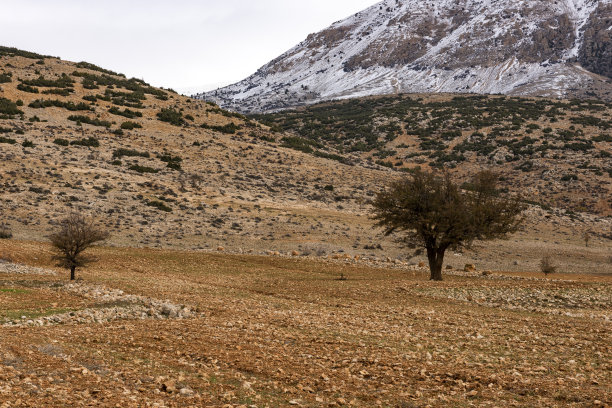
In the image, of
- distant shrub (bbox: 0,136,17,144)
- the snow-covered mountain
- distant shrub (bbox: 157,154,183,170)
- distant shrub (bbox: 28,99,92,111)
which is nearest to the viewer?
distant shrub (bbox: 0,136,17,144)

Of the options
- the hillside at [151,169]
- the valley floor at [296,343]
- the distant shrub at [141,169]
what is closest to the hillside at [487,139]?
the hillside at [151,169]

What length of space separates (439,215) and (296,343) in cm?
1780

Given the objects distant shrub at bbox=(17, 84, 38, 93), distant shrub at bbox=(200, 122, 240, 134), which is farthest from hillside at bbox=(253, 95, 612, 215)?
distant shrub at bbox=(17, 84, 38, 93)

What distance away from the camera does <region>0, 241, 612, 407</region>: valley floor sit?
28.7ft

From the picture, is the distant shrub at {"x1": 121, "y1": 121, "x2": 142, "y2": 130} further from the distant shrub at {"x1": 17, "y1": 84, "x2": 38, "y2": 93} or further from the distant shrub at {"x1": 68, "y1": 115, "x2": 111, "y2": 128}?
the distant shrub at {"x1": 17, "y1": 84, "x2": 38, "y2": 93}

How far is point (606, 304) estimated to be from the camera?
2045 cm

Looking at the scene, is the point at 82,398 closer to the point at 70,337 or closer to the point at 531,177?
the point at 70,337

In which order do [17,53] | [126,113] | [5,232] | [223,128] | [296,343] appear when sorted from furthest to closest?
[17,53], [223,128], [126,113], [5,232], [296,343]

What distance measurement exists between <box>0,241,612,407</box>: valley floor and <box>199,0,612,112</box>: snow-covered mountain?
5439 inches

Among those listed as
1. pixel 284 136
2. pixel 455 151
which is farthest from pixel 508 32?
pixel 284 136

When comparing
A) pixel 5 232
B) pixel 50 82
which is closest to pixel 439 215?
pixel 5 232

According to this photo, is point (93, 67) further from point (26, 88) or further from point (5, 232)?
point (5, 232)

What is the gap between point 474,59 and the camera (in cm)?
17075

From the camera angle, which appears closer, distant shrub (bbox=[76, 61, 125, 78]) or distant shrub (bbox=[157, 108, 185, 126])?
distant shrub (bbox=[157, 108, 185, 126])
